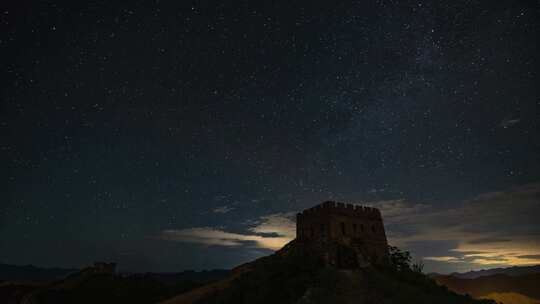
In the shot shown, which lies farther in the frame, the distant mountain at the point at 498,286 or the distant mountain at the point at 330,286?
the distant mountain at the point at 498,286

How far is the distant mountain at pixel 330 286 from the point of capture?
2022 cm

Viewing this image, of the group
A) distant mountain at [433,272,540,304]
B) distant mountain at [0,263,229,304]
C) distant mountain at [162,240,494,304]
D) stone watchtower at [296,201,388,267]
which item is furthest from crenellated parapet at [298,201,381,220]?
distant mountain at [433,272,540,304]

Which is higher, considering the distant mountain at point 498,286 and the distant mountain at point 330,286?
the distant mountain at point 330,286

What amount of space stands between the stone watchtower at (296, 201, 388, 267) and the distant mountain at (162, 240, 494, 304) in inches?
35.3

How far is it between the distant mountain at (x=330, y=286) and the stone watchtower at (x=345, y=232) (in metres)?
0.90

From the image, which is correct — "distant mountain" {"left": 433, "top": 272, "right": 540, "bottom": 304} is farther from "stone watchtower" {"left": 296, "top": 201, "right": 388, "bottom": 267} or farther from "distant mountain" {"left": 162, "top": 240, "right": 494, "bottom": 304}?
"distant mountain" {"left": 162, "top": 240, "right": 494, "bottom": 304}

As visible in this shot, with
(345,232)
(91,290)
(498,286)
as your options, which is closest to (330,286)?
(345,232)

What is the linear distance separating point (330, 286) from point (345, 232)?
346 inches

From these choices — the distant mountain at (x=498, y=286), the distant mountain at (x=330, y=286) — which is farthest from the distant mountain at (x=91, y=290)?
the distant mountain at (x=498, y=286)

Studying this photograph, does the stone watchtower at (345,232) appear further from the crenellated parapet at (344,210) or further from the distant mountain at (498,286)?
the distant mountain at (498,286)

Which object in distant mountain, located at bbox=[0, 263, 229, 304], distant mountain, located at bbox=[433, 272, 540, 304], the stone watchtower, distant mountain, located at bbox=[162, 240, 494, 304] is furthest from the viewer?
distant mountain, located at bbox=[433, 272, 540, 304]

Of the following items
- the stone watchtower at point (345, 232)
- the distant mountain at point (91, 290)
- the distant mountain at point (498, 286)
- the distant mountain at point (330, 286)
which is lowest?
the distant mountain at point (498, 286)

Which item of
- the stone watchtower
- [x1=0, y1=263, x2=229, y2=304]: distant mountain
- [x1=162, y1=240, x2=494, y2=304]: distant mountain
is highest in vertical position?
the stone watchtower

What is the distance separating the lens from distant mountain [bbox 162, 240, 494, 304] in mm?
20219
